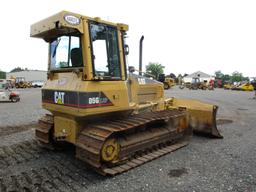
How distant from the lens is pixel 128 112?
5336mm

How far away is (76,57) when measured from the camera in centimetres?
468

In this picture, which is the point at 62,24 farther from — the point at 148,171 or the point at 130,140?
the point at 148,171

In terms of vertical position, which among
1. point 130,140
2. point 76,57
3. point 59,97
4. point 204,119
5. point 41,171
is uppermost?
point 76,57

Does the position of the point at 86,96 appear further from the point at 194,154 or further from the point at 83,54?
the point at 194,154

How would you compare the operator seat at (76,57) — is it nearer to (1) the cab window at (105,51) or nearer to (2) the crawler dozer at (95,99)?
(2) the crawler dozer at (95,99)

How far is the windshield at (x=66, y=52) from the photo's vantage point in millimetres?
4633

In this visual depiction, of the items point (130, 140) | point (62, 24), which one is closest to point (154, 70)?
point (130, 140)

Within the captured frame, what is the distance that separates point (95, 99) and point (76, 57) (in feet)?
3.06

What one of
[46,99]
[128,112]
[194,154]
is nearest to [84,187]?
[128,112]

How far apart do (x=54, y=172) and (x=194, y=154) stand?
323cm

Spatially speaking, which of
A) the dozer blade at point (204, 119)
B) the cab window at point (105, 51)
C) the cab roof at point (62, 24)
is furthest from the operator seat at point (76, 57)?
the dozer blade at point (204, 119)

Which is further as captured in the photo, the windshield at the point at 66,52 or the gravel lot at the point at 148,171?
the windshield at the point at 66,52

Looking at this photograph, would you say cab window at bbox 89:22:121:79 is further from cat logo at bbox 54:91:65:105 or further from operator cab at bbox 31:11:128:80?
cat logo at bbox 54:91:65:105

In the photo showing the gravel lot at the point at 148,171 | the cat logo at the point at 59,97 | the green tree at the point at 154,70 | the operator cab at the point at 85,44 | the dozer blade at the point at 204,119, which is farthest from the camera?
the green tree at the point at 154,70
